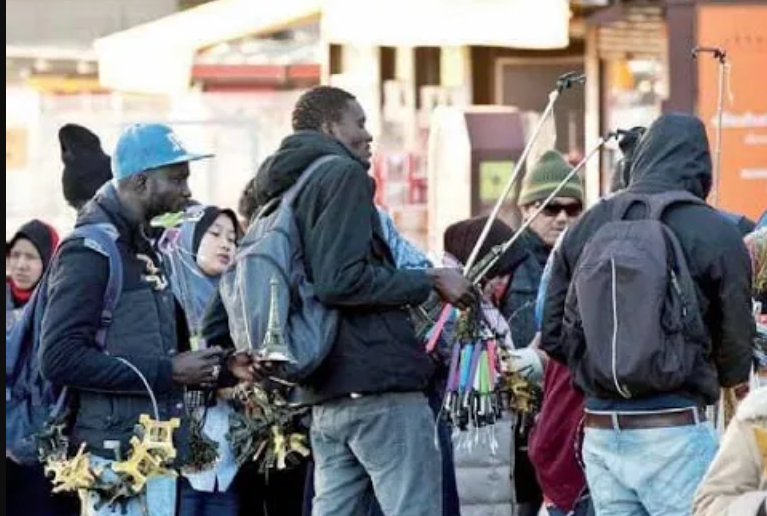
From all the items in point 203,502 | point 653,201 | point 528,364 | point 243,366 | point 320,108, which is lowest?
point 203,502

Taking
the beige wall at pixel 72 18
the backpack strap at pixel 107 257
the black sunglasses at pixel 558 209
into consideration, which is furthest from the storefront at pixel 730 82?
the backpack strap at pixel 107 257

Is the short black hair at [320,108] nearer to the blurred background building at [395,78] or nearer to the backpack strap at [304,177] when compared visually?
the backpack strap at [304,177]

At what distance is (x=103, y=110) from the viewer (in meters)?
16.8

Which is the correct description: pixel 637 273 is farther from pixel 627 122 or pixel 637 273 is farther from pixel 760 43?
pixel 627 122

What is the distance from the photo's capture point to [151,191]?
281 inches

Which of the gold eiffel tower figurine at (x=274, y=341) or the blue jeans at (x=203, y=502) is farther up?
the gold eiffel tower figurine at (x=274, y=341)

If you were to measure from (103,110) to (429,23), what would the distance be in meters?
4.20

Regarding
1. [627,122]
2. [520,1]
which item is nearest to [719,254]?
[520,1]

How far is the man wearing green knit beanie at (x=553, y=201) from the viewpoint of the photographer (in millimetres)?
9531

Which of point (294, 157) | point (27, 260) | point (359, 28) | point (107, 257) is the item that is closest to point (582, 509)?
point (294, 157)

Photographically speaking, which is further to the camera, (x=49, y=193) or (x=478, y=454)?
(x=49, y=193)

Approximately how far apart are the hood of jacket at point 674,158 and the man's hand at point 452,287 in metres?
0.60

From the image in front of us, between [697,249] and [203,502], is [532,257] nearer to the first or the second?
[203,502]

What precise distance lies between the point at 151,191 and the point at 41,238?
2725mm
